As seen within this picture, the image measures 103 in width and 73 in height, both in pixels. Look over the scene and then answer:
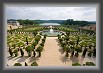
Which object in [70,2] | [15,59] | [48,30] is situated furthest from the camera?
[48,30]

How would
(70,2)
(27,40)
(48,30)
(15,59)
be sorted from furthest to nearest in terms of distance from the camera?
(48,30) → (27,40) → (15,59) → (70,2)

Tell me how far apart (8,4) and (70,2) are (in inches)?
51.9

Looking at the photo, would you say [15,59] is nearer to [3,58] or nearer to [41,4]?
[3,58]

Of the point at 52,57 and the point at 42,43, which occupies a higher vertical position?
the point at 42,43

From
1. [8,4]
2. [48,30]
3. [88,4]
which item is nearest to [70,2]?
[88,4]

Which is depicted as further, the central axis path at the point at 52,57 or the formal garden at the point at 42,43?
the formal garden at the point at 42,43

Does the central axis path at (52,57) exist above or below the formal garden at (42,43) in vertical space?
below

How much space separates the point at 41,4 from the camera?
12.4 ft

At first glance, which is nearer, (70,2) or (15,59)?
(70,2)

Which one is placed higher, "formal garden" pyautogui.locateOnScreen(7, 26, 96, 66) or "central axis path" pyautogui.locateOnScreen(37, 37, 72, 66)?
"formal garden" pyautogui.locateOnScreen(7, 26, 96, 66)

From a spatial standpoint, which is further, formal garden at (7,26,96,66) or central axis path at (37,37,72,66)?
formal garden at (7,26,96,66)

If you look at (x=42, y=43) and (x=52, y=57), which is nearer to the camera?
(x=52, y=57)

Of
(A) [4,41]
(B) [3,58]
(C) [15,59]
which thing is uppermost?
(A) [4,41]

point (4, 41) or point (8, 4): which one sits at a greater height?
point (8, 4)
